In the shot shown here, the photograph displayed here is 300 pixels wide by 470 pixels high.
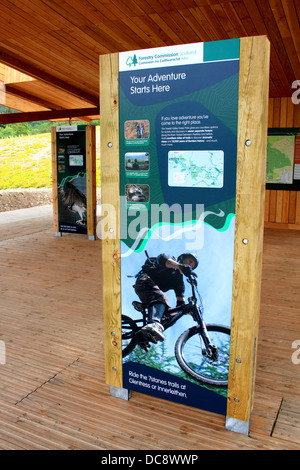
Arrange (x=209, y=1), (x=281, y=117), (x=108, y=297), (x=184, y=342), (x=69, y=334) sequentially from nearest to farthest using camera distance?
(x=184, y=342) → (x=108, y=297) → (x=69, y=334) → (x=209, y=1) → (x=281, y=117)

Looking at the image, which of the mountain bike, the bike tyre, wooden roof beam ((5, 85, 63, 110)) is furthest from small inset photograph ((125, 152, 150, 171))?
wooden roof beam ((5, 85, 63, 110))

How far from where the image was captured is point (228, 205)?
237 centimetres

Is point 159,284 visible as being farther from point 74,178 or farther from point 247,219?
point 74,178

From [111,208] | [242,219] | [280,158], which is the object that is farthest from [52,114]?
[242,219]

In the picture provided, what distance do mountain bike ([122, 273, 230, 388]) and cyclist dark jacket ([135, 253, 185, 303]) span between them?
75mm

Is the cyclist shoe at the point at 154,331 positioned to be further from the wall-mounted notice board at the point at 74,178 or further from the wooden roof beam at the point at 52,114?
the wooden roof beam at the point at 52,114

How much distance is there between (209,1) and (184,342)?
437 cm

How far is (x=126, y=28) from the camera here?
628 cm

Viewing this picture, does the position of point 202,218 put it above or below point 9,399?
above

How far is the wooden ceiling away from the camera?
540cm

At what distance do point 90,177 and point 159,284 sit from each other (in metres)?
5.97

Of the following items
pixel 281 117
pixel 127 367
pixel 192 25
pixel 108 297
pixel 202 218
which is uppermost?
pixel 192 25
